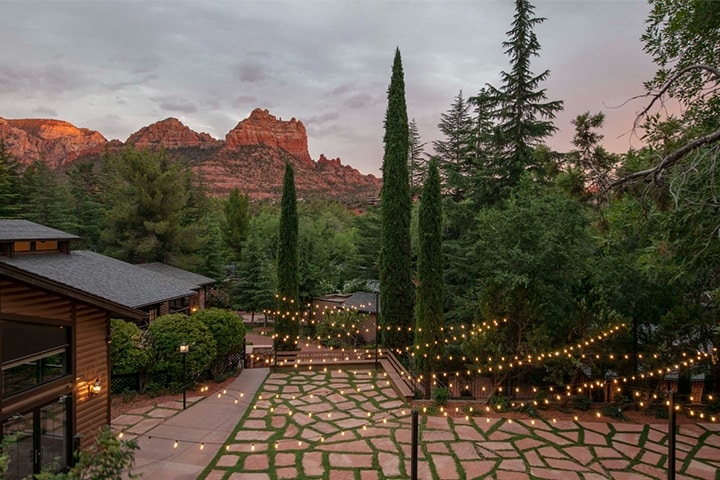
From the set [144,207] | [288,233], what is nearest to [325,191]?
[144,207]

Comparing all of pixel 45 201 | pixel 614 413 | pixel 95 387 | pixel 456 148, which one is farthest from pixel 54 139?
pixel 614 413

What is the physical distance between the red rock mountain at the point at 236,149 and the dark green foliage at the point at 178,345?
70.9 m

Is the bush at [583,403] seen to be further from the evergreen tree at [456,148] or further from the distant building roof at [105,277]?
the distant building roof at [105,277]

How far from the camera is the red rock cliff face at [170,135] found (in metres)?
121

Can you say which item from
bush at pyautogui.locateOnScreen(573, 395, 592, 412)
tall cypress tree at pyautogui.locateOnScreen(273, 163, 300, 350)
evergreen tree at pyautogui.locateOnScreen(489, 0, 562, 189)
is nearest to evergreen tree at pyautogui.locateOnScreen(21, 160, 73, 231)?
tall cypress tree at pyautogui.locateOnScreen(273, 163, 300, 350)

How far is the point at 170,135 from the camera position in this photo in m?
123

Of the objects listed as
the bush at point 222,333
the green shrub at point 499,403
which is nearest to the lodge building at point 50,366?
the bush at point 222,333

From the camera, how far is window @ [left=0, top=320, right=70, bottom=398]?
5410 millimetres

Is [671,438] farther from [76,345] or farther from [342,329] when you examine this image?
[342,329]

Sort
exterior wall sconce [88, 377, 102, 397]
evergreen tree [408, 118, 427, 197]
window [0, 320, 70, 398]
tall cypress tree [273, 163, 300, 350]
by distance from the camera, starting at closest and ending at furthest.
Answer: window [0, 320, 70, 398]
exterior wall sconce [88, 377, 102, 397]
tall cypress tree [273, 163, 300, 350]
evergreen tree [408, 118, 427, 197]

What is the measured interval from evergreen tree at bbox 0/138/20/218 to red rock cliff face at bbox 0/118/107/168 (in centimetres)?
10291

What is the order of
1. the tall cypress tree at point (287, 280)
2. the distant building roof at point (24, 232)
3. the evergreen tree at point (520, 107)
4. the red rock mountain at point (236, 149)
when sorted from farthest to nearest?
the red rock mountain at point (236, 149)
the tall cypress tree at point (287, 280)
the evergreen tree at point (520, 107)
the distant building roof at point (24, 232)

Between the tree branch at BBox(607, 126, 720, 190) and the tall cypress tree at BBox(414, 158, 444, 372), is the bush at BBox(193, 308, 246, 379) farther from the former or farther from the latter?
the tree branch at BBox(607, 126, 720, 190)

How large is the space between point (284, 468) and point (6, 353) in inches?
183
